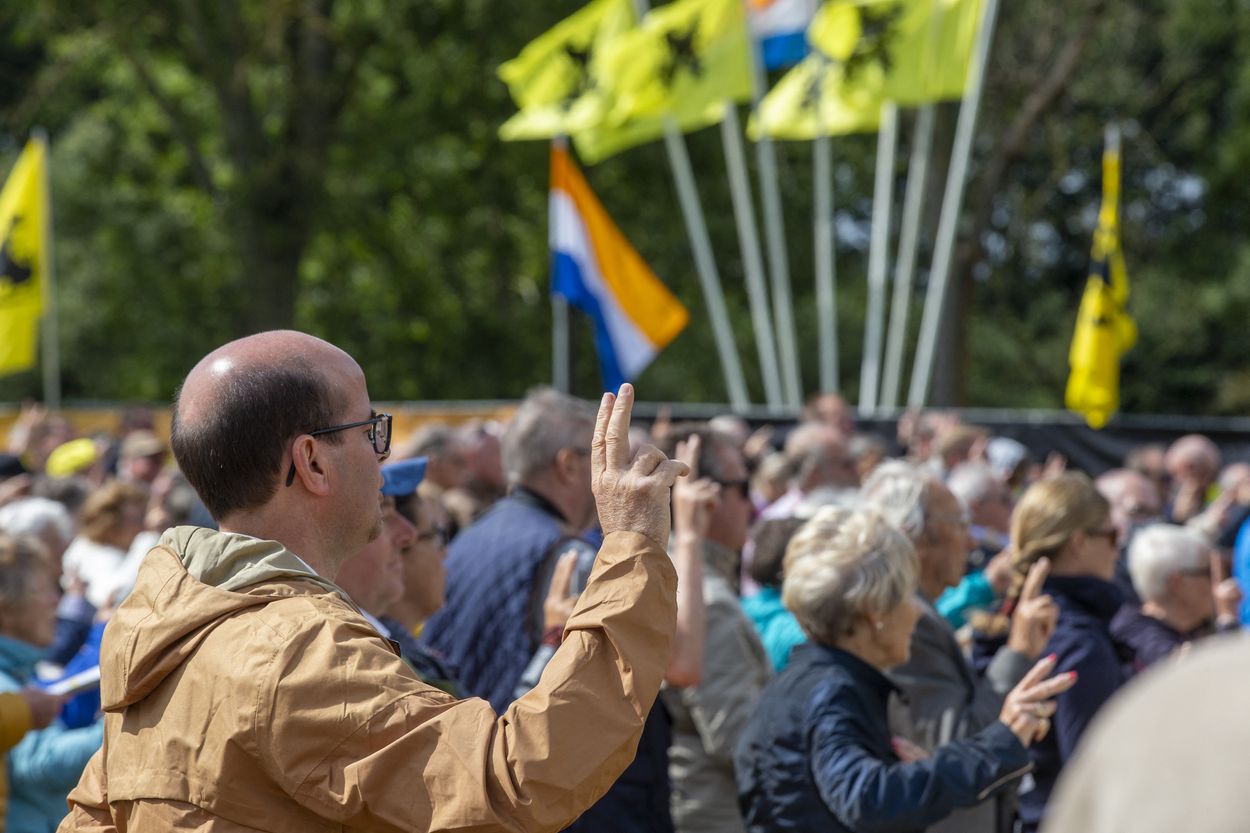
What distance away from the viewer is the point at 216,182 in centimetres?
2344

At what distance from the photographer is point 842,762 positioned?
3.43 meters

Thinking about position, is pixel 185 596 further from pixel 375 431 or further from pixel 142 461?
pixel 142 461

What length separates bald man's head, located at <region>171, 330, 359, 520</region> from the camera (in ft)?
7.23

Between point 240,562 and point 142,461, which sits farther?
point 142,461

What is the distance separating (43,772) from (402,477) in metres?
1.22

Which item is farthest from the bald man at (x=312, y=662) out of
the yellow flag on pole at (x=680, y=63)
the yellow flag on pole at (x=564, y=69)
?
the yellow flag on pole at (x=564, y=69)

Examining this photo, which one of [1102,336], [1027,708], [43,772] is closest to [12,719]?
[43,772]

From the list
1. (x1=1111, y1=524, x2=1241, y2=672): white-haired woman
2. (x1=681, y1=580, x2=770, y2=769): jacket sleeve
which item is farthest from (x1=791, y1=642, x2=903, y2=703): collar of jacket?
(x1=1111, y1=524, x2=1241, y2=672): white-haired woman

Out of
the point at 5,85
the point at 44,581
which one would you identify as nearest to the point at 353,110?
the point at 5,85

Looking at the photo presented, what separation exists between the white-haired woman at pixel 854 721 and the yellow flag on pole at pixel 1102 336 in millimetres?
10210

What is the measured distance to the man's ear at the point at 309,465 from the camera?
7.26 feet

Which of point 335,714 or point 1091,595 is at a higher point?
point 335,714

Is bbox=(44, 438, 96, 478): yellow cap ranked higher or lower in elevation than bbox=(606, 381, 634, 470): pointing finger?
lower

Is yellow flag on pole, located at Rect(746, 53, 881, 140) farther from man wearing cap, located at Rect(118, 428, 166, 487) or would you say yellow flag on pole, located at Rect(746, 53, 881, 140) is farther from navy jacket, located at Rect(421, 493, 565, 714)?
navy jacket, located at Rect(421, 493, 565, 714)
